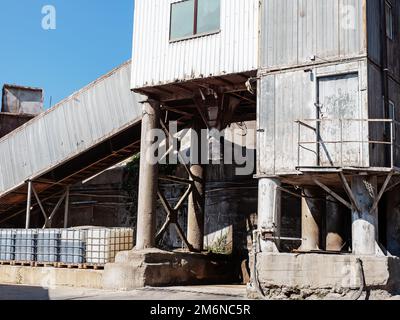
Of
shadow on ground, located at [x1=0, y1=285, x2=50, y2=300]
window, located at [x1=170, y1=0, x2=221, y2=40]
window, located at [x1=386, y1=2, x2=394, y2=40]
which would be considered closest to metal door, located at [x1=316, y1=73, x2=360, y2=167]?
window, located at [x1=386, y1=2, x2=394, y2=40]

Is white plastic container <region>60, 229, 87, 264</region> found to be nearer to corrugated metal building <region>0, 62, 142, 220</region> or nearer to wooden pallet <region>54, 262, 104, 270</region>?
wooden pallet <region>54, 262, 104, 270</region>

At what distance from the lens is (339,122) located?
48.5 feet

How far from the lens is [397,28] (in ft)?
57.2

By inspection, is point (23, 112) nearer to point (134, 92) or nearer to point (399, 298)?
point (134, 92)

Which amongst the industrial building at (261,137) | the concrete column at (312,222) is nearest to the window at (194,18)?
the industrial building at (261,137)

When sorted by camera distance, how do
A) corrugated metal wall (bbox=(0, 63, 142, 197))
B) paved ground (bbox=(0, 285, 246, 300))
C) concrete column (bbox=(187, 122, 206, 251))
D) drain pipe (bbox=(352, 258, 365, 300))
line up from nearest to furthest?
drain pipe (bbox=(352, 258, 365, 300))
paved ground (bbox=(0, 285, 246, 300))
corrugated metal wall (bbox=(0, 63, 142, 197))
concrete column (bbox=(187, 122, 206, 251))

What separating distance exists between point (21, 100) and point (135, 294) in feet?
63.4

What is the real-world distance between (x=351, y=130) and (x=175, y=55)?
6.63 meters

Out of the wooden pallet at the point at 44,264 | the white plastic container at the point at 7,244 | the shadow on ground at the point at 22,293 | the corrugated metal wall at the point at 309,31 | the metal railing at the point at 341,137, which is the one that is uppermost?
the corrugated metal wall at the point at 309,31

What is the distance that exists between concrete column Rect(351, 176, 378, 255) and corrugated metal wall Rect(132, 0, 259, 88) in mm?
4743

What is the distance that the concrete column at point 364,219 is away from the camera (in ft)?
46.7

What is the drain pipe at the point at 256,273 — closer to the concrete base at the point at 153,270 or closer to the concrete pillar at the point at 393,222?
the concrete base at the point at 153,270

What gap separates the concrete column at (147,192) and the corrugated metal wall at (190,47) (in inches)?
53.8

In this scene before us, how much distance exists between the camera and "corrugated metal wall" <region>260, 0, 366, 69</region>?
14.9 m
